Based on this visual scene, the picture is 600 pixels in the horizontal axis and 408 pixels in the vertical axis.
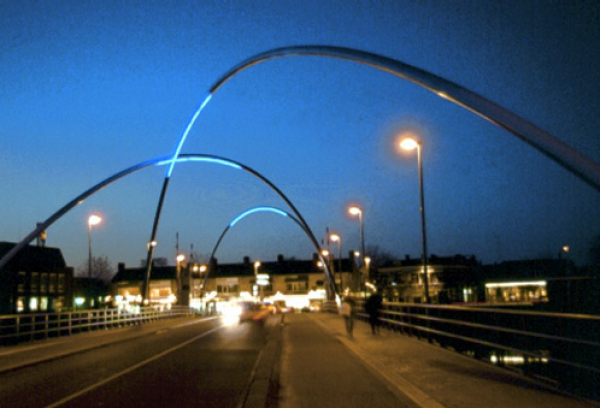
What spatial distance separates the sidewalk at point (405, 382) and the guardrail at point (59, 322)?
11.5 m

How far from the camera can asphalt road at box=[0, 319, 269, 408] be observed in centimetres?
1089

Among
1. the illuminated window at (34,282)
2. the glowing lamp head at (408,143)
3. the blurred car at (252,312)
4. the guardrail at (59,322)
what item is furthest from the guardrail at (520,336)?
the illuminated window at (34,282)

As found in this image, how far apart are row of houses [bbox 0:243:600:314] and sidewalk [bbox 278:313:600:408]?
12.6m

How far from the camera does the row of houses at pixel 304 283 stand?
4172 cm

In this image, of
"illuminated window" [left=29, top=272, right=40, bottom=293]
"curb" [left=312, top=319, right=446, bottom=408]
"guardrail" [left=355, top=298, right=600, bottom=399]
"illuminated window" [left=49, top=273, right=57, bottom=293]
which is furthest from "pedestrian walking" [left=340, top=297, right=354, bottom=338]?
"illuminated window" [left=49, top=273, right=57, bottom=293]

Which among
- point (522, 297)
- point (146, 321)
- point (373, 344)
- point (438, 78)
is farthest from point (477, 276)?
point (438, 78)

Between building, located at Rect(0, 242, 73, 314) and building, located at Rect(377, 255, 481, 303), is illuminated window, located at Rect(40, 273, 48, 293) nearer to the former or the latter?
building, located at Rect(0, 242, 73, 314)

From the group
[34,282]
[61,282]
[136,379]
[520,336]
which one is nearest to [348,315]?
[520,336]

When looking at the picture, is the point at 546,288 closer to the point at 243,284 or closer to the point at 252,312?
the point at 252,312

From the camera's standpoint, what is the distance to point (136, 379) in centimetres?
1386

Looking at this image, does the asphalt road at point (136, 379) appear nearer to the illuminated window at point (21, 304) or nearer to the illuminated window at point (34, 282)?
the illuminated window at point (21, 304)

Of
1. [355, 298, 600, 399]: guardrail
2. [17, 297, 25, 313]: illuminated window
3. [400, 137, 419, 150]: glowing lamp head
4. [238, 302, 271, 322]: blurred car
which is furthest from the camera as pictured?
[17, 297, 25, 313]: illuminated window

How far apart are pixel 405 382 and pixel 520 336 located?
15.1ft

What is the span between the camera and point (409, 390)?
11.0 m
